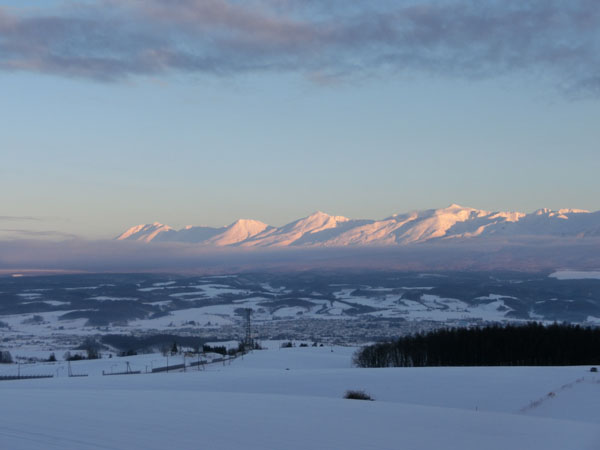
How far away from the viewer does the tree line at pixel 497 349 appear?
82.0 metres

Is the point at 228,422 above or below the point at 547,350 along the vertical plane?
above

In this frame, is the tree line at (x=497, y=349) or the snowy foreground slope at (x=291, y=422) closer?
the snowy foreground slope at (x=291, y=422)

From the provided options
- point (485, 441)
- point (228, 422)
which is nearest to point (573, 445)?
point (485, 441)

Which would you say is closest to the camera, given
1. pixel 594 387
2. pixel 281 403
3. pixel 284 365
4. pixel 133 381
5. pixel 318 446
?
pixel 318 446

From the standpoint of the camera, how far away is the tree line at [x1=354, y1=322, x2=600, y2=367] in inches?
3228

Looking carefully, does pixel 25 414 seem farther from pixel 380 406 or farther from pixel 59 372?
pixel 59 372

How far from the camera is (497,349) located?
8400cm

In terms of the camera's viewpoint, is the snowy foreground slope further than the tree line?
No

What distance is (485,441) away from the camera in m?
22.1

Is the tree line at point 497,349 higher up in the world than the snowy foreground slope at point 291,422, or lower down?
lower down

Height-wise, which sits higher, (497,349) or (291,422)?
(291,422)

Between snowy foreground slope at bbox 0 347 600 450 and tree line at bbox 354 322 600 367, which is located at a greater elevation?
snowy foreground slope at bbox 0 347 600 450

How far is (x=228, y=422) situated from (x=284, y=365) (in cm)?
7386

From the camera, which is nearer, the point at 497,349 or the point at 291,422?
the point at 291,422
